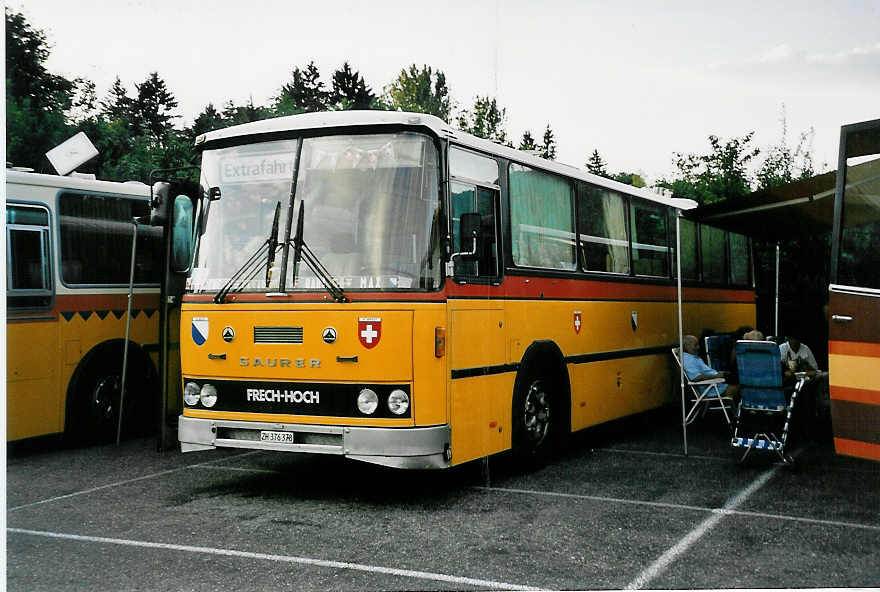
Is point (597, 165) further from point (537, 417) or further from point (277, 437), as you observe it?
point (277, 437)

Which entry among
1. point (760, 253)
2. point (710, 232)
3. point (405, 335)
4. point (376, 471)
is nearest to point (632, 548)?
point (405, 335)

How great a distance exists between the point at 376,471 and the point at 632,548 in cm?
341

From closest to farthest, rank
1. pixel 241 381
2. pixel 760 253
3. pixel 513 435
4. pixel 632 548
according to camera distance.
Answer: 1. pixel 632 548
2. pixel 241 381
3. pixel 513 435
4. pixel 760 253

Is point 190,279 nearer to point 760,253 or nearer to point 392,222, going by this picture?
point 392,222

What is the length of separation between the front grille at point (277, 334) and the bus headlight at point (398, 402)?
844mm

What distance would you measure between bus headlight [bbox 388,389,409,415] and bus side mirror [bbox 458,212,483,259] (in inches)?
45.3

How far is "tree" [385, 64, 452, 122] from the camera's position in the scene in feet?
26.0

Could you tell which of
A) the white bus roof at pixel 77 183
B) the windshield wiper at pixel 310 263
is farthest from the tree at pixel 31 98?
the windshield wiper at pixel 310 263

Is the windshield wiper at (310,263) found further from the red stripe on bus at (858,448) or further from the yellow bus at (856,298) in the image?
the red stripe on bus at (858,448)

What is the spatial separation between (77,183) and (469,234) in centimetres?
548

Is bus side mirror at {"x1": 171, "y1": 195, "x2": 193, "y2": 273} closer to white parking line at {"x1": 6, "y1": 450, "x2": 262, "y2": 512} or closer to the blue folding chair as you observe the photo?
white parking line at {"x1": 6, "y1": 450, "x2": 262, "y2": 512}

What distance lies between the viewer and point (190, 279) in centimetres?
784

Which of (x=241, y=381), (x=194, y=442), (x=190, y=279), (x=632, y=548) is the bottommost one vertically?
(x=632, y=548)

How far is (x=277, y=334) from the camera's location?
7316 millimetres
